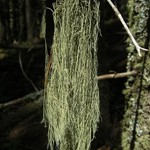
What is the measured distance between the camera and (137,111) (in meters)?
2.35

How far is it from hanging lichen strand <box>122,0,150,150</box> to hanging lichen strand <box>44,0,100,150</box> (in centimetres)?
44

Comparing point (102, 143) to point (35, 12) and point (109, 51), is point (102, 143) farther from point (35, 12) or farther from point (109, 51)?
point (35, 12)

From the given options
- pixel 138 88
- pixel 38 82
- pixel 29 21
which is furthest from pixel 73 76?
pixel 29 21

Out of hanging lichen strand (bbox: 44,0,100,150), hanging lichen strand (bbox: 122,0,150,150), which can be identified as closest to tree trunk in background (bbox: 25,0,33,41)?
hanging lichen strand (bbox: 122,0,150,150)

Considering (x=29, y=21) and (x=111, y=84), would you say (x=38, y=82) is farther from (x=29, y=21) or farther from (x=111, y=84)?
(x=29, y=21)

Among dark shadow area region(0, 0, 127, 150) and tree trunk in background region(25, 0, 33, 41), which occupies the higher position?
tree trunk in background region(25, 0, 33, 41)

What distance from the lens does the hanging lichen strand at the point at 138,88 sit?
229 cm

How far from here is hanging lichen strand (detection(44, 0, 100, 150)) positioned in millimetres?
1792

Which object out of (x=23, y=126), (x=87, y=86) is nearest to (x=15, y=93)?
(x=23, y=126)

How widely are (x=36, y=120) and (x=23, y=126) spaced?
12cm

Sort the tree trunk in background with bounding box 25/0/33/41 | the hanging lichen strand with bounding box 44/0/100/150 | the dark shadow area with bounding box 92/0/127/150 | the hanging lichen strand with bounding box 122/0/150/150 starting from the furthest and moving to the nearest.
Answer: the tree trunk in background with bounding box 25/0/33/41 → the dark shadow area with bounding box 92/0/127/150 → the hanging lichen strand with bounding box 122/0/150/150 → the hanging lichen strand with bounding box 44/0/100/150

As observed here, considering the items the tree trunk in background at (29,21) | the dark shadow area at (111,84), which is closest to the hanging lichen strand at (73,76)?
the dark shadow area at (111,84)

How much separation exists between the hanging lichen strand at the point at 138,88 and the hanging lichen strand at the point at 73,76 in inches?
17.2

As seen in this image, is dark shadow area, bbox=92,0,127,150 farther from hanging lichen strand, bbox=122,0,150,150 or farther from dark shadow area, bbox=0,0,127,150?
hanging lichen strand, bbox=122,0,150,150
